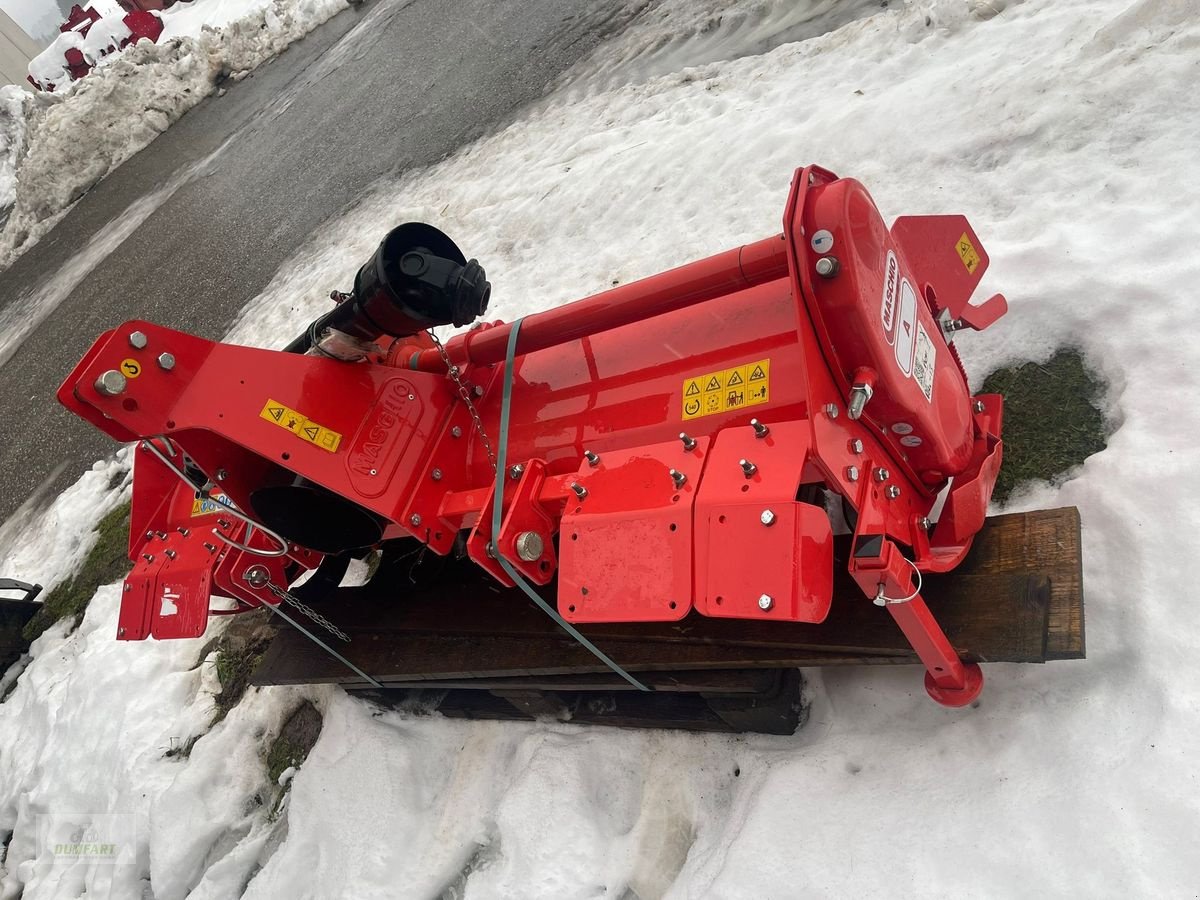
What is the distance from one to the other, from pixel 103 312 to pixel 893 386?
922 centimetres

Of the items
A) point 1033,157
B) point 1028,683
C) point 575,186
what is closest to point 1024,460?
point 1028,683

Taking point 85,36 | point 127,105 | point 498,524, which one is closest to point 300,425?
point 498,524

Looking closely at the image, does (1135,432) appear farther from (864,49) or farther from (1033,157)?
(864,49)

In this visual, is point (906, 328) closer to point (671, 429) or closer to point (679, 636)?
point (671, 429)

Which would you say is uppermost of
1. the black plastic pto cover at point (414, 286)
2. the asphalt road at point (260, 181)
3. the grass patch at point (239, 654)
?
the black plastic pto cover at point (414, 286)

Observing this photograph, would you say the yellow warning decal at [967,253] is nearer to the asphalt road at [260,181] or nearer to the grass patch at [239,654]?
the grass patch at [239,654]

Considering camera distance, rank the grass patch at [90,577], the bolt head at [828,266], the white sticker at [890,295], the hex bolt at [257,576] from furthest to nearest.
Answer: the grass patch at [90,577]
the hex bolt at [257,576]
the white sticker at [890,295]
the bolt head at [828,266]

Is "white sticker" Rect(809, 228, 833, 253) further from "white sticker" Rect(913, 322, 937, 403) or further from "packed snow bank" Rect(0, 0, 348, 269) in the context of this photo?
"packed snow bank" Rect(0, 0, 348, 269)

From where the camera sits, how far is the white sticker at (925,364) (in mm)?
2121

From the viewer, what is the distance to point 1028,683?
2.21 metres

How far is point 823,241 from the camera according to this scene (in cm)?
188

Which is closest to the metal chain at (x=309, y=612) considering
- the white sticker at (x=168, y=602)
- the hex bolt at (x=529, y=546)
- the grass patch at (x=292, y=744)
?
the white sticker at (x=168, y=602)

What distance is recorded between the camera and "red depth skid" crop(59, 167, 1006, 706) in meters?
1.92
